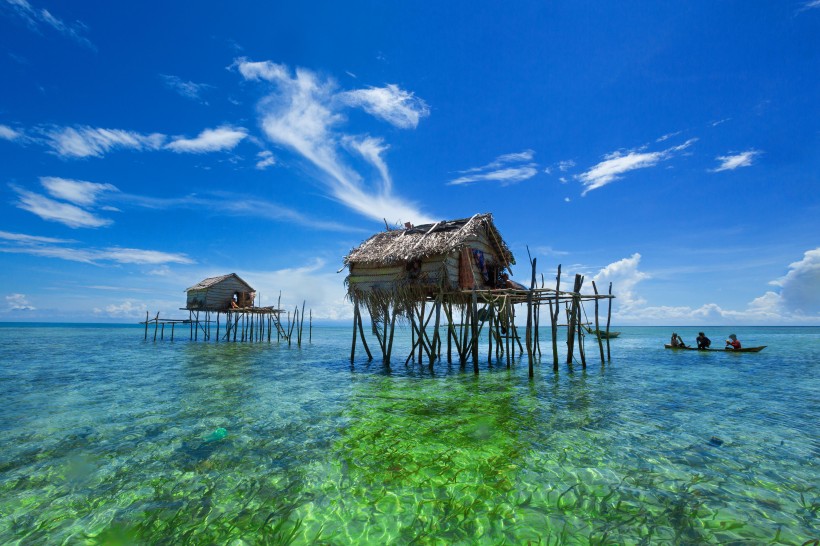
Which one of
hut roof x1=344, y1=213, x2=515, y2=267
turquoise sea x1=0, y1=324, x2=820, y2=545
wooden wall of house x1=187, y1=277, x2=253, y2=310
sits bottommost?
turquoise sea x1=0, y1=324, x2=820, y2=545

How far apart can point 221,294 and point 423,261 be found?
27.2 m

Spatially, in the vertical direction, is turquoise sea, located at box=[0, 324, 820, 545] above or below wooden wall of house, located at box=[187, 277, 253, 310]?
below

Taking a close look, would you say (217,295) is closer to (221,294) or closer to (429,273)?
(221,294)

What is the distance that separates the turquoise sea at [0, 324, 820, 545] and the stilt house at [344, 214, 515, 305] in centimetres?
585

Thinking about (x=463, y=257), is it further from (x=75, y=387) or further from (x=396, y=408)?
(x=75, y=387)

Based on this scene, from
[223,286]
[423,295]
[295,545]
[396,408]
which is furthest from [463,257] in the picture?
[223,286]

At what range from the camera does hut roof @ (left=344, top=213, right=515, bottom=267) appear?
56.2 ft

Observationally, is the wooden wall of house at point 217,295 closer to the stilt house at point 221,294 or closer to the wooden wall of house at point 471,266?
the stilt house at point 221,294

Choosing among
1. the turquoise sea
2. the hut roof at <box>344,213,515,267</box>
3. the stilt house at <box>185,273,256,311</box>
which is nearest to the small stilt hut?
the hut roof at <box>344,213,515,267</box>

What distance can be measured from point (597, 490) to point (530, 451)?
161 cm

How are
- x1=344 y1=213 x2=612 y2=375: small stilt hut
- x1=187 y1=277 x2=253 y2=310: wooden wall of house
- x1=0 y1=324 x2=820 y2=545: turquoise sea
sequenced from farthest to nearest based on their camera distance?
x1=187 y1=277 x2=253 y2=310: wooden wall of house
x1=344 y1=213 x2=612 y2=375: small stilt hut
x1=0 y1=324 x2=820 y2=545: turquoise sea

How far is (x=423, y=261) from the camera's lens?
17.8 meters

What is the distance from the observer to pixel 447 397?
11953mm

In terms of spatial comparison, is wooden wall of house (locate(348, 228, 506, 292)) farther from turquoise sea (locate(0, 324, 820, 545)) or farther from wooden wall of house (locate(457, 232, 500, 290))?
turquoise sea (locate(0, 324, 820, 545))
